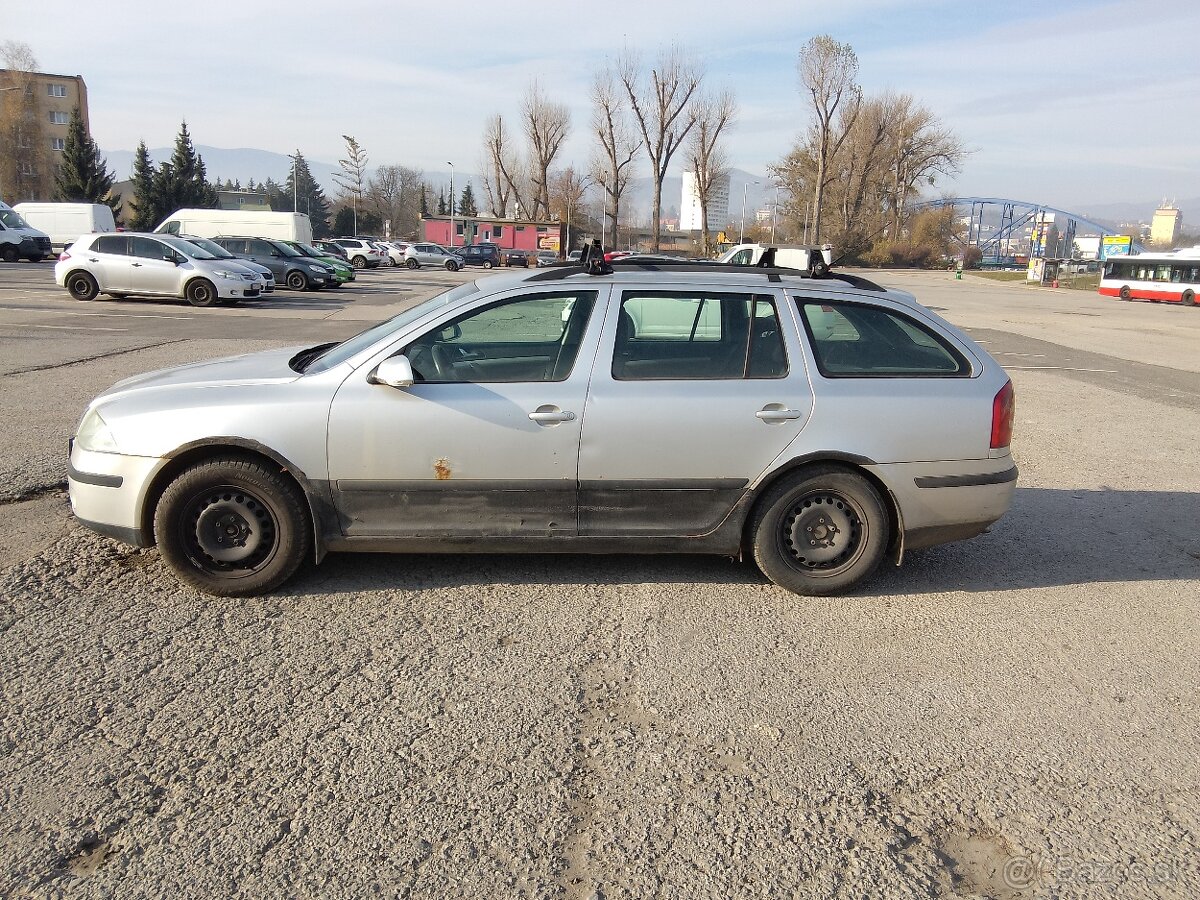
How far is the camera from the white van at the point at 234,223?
35.3 m

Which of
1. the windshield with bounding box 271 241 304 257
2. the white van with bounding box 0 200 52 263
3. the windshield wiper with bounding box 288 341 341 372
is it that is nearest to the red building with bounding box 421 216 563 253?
the white van with bounding box 0 200 52 263

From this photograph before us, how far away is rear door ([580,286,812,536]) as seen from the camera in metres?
4.20

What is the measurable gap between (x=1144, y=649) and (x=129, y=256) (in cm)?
2178

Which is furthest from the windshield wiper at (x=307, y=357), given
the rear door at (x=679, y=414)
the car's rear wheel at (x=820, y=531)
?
the car's rear wheel at (x=820, y=531)

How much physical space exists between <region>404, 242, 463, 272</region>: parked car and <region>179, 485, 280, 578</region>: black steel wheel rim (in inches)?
1905

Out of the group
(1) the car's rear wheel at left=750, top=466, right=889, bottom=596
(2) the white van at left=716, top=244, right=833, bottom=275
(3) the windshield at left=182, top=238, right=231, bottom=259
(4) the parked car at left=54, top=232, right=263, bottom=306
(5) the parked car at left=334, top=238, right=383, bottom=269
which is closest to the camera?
(1) the car's rear wheel at left=750, top=466, right=889, bottom=596

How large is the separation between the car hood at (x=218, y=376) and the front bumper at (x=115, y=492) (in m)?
0.37

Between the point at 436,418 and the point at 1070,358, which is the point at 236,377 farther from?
the point at 1070,358

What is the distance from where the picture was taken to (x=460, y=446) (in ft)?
13.5

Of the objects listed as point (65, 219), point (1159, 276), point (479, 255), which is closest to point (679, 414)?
point (65, 219)

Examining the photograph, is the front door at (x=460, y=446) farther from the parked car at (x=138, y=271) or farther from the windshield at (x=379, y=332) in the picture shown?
the parked car at (x=138, y=271)

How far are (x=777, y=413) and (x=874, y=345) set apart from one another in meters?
Result: 0.72

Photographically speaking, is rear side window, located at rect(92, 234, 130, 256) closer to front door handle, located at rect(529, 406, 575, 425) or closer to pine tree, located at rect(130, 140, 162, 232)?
front door handle, located at rect(529, 406, 575, 425)

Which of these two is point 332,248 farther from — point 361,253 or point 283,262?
point 283,262
